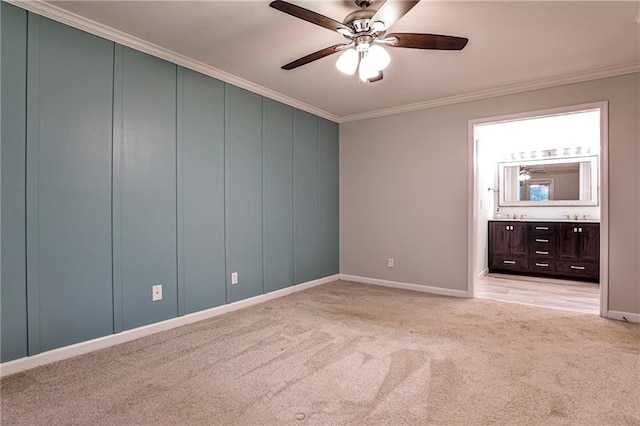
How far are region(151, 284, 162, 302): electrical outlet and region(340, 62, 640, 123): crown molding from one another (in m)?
3.36

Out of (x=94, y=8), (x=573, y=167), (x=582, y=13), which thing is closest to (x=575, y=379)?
(x=582, y=13)

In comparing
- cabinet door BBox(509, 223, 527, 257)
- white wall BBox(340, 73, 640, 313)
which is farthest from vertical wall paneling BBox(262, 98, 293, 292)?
cabinet door BBox(509, 223, 527, 257)

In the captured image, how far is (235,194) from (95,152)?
1.32 m

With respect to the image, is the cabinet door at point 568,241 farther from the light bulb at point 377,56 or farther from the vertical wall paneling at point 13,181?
the vertical wall paneling at point 13,181

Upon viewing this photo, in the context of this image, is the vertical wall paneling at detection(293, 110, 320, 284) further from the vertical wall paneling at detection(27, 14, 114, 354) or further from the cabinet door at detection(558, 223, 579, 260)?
the cabinet door at detection(558, 223, 579, 260)

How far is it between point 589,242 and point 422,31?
4.42 m

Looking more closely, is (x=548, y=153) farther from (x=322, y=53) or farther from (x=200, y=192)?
(x=200, y=192)

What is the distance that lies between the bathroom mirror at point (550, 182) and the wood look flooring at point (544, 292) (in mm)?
1391

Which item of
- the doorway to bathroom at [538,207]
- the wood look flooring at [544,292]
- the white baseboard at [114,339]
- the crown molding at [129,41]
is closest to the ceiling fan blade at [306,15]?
the crown molding at [129,41]

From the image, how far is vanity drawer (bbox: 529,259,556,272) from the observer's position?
204 inches

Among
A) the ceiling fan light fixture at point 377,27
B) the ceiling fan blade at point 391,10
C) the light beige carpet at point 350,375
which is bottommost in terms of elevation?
the light beige carpet at point 350,375

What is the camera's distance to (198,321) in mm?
3076

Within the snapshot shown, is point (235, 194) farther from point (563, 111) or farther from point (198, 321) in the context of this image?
point (563, 111)

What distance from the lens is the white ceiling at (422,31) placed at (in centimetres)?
221
